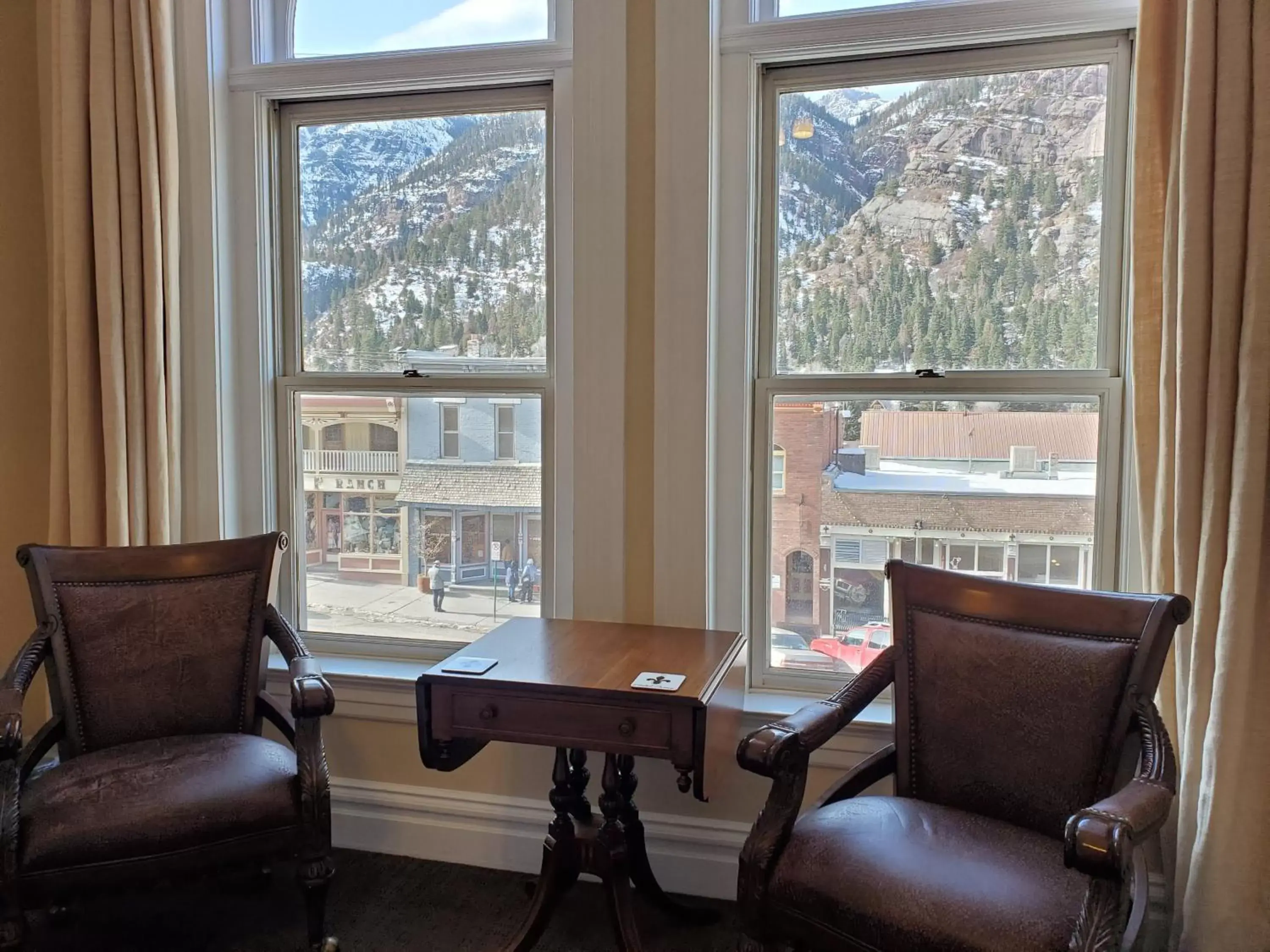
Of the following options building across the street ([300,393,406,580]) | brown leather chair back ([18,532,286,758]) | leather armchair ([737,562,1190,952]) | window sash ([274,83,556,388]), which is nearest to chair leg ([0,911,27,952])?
brown leather chair back ([18,532,286,758])

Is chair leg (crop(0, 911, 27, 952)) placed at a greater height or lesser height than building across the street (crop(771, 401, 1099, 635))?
lesser

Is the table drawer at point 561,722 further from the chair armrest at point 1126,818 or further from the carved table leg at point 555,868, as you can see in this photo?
the chair armrest at point 1126,818

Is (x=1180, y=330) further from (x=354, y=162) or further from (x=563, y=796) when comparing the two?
(x=354, y=162)

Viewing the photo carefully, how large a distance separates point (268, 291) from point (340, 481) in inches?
23.8

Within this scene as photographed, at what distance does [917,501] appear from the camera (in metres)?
2.27

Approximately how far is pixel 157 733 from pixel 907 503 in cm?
197

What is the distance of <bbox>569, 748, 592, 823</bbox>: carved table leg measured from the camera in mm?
2043

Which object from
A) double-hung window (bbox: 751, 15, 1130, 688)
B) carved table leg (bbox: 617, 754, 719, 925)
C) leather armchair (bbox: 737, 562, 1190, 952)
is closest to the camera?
leather armchair (bbox: 737, 562, 1190, 952)

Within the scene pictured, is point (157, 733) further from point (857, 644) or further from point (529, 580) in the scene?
point (857, 644)

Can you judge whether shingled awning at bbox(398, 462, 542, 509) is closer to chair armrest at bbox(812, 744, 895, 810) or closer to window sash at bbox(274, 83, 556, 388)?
window sash at bbox(274, 83, 556, 388)

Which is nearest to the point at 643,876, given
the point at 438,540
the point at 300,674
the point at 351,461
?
the point at 300,674

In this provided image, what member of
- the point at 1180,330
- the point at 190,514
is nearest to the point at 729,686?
the point at 1180,330

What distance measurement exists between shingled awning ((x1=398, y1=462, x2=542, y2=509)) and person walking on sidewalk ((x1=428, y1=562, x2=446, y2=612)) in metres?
0.20

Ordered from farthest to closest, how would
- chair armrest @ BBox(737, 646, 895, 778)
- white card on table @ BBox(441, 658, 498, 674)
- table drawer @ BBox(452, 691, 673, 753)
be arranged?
white card on table @ BBox(441, 658, 498, 674) < table drawer @ BBox(452, 691, 673, 753) < chair armrest @ BBox(737, 646, 895, 778)
